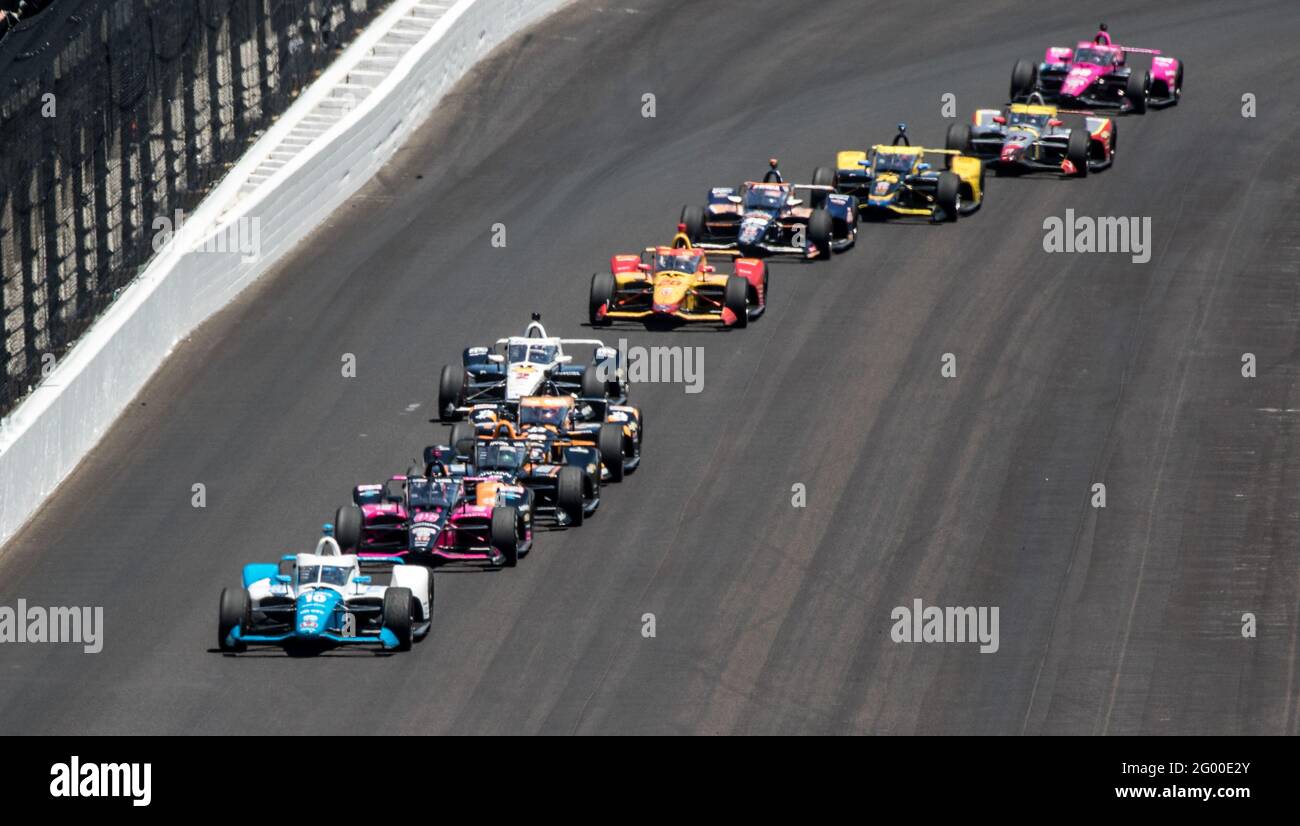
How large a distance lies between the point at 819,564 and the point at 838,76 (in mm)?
22859

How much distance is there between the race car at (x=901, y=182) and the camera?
51312 mm

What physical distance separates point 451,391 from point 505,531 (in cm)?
540

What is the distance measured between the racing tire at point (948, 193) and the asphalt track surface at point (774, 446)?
1.59 ft

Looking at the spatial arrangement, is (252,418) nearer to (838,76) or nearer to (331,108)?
(331,108)

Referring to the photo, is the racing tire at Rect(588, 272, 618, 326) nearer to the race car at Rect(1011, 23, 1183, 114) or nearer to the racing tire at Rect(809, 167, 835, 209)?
the racing tire at Rect(809, 167, 835, 209)

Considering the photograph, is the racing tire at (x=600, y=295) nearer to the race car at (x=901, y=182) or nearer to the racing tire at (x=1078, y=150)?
the race car at (x=901, y=182)

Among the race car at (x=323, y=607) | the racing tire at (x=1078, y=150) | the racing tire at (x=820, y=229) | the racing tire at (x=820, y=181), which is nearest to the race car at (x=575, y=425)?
the race car at (x=323, y=607)

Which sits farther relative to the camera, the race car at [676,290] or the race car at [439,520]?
the race car at [676,290]

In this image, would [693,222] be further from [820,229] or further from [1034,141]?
[1034,141]

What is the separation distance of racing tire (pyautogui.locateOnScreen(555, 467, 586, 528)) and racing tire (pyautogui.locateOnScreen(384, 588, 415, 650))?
13.7ft

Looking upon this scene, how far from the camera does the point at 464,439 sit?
4031 centimetres

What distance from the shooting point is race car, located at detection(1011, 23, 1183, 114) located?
57000 mm

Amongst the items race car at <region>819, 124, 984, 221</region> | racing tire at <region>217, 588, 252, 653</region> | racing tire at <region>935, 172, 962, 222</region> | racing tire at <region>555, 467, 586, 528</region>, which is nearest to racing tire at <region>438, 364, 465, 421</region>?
racing tire at <region>555, 467, 586, 528</region>
